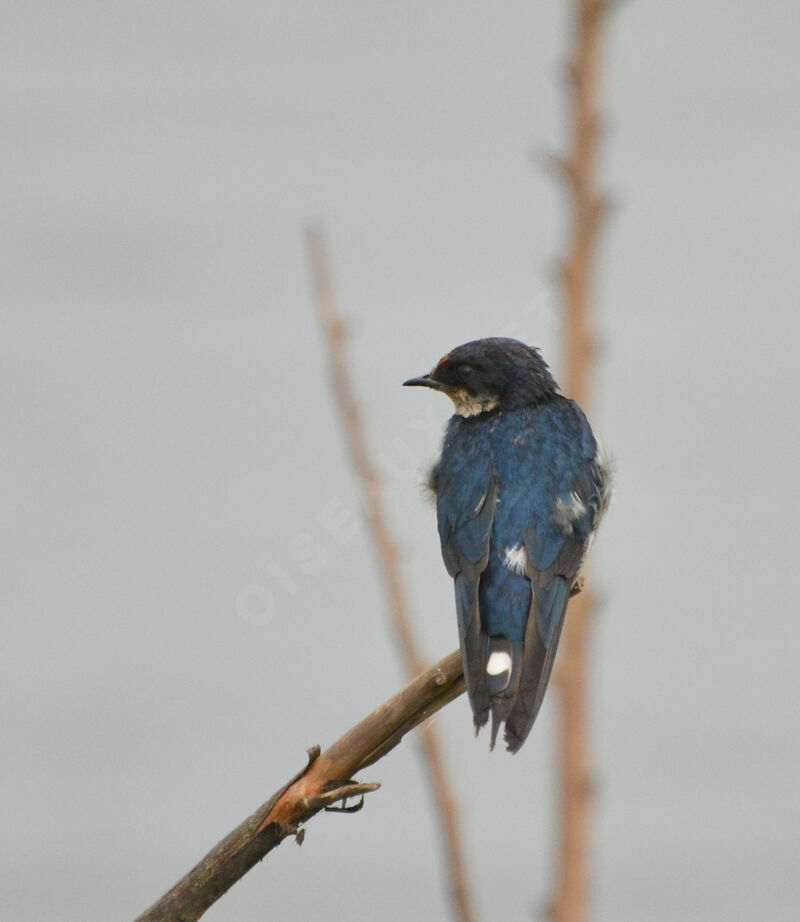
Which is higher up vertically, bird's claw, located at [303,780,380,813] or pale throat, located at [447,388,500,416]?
pale throat, located at [447,388,500,416]

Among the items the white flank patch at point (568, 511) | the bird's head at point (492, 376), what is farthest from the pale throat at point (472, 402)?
the white flank patch at point (568, 511)

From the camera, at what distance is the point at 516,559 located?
2.23 meters

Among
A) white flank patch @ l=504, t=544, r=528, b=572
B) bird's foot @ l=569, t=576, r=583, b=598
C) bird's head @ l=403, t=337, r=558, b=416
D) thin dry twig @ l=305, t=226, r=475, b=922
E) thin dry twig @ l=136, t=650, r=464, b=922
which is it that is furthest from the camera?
bird's head @ l=403, t=337, r=558, b=416

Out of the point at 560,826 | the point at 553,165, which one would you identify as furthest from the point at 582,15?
the point at 560,826

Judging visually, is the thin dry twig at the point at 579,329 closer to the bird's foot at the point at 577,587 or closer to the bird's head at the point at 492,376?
the bird's foot at the point at 577,587

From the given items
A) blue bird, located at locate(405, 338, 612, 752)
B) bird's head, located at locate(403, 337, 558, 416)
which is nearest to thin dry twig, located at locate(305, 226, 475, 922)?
blue bird, located at locate(405, 338, 612, 752)

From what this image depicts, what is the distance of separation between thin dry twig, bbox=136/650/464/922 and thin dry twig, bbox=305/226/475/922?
207 millimetres

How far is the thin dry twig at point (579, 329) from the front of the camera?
6.44 ft

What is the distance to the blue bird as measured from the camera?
6.34 ft

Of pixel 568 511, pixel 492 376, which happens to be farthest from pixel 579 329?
pixel 492 376

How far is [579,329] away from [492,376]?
0.49 m

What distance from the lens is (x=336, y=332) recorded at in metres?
2.02

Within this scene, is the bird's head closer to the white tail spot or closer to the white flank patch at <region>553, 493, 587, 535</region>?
the white flank patch at <region>553, 493, 587, 535</region>

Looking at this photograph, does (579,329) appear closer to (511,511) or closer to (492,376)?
(511,511)
